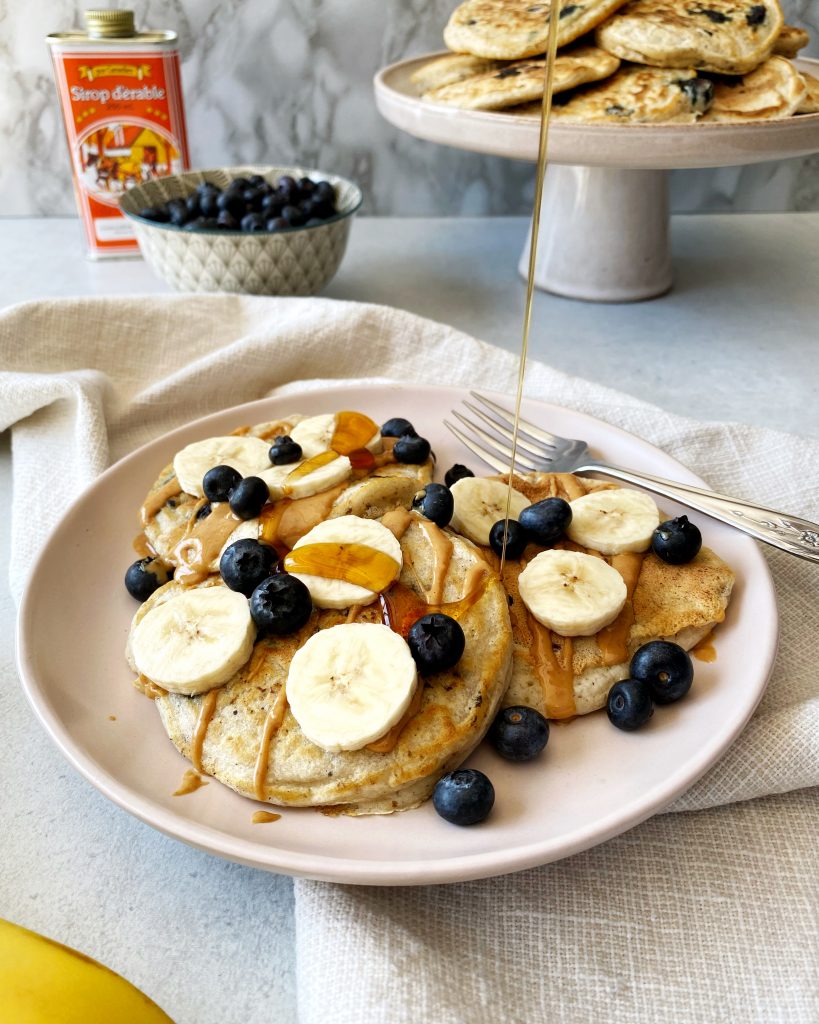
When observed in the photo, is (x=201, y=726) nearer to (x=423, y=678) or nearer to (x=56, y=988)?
(x=423, y=678)

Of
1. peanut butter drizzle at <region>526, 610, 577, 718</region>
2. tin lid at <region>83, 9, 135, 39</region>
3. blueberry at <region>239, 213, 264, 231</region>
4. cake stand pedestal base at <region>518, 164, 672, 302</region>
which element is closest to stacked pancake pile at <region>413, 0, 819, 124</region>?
cake stand pedestal base at <region>518, 164, 672, 302</region>

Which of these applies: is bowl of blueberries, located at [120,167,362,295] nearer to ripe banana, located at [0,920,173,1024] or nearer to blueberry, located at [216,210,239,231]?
blueberry, located at [216,210,239,231]

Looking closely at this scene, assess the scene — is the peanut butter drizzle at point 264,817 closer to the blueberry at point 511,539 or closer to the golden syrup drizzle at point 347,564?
the golden syrup drizzle at point 347,564

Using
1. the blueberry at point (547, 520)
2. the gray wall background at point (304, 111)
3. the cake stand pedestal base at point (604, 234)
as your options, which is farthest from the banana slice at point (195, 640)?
the gray wall background at point (304, 111)

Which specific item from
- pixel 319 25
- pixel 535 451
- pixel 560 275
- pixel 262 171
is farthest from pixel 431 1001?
pixel 319 25

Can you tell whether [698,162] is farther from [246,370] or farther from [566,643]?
[566,643]

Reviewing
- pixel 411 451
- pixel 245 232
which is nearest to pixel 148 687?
pixel 411 451
